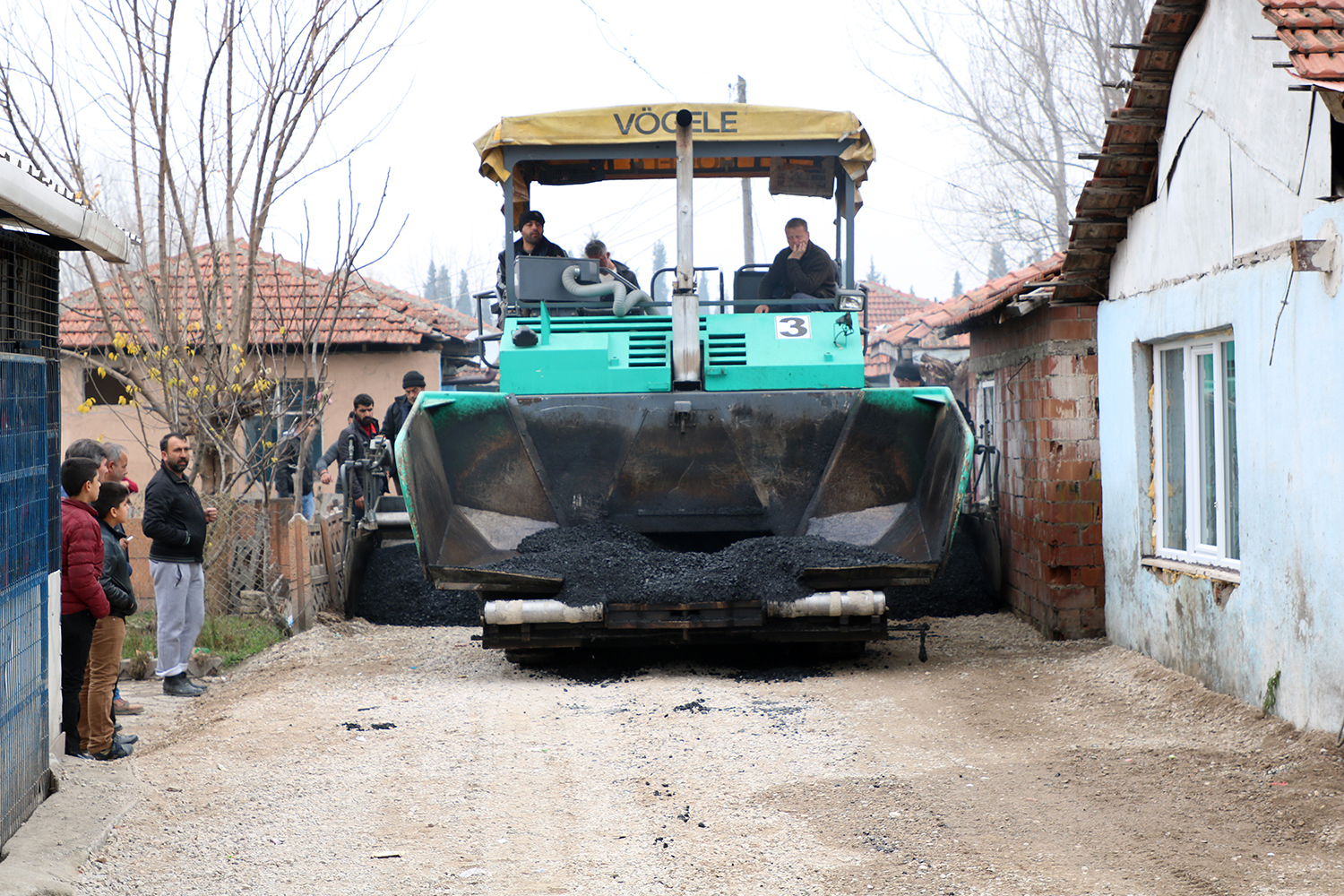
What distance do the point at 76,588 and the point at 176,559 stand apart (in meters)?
2.18

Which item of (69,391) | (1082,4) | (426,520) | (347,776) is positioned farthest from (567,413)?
(1082,4)

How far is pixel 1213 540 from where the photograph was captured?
21.2ft

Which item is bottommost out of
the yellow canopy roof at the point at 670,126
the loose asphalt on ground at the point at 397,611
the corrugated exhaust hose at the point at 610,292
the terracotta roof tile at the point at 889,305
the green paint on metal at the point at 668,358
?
the loose asphalt on ground at the point at 397,611

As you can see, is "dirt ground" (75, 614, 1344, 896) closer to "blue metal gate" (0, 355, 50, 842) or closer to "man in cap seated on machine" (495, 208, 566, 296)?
"blue metal gate" (0, 355, 50, 842)

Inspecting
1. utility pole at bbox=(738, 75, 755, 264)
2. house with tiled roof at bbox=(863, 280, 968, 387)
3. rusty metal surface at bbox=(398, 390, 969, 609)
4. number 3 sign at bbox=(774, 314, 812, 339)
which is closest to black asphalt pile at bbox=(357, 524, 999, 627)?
rusty metal surface at bbox=(398, 390, 969, 609)

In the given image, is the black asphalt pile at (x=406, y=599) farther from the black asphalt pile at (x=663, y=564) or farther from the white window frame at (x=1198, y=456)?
the white window frame at (x=1198, y=456)

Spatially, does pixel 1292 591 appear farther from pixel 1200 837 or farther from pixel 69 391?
pixel 69 391

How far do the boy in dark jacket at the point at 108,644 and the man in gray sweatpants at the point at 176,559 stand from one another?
3.88 ft

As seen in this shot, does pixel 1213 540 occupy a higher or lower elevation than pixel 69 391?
lower

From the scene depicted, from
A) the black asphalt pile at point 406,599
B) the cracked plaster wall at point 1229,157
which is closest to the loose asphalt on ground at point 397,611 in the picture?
the black asphalt pile at point 406,599

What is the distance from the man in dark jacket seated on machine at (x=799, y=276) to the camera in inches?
319

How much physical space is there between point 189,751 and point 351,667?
2.14 metres

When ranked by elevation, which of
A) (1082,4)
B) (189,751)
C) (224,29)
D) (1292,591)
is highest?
(1082,4)

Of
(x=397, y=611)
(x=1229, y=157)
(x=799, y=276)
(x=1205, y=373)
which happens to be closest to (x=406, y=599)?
(x=397, y=611)
